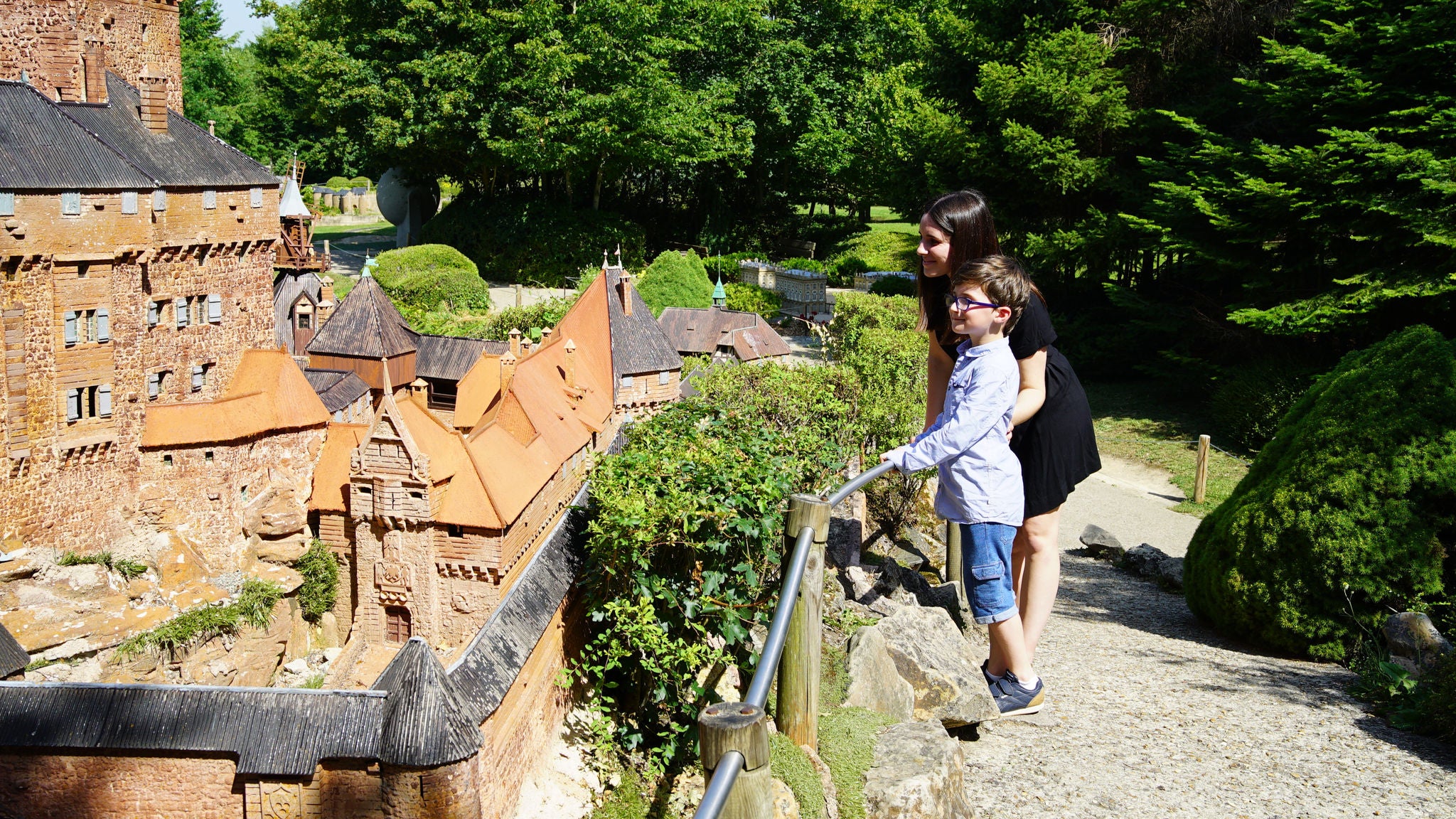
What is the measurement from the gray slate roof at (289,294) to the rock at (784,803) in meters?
29.1

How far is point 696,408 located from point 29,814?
22.1 ft

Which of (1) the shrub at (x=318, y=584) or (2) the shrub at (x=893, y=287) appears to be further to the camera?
(2) the shrub at (x=893, y=287)

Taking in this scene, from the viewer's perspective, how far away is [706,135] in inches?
1828

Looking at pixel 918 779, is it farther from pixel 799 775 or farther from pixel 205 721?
pixel 205 721

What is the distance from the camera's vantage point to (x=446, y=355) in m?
29.2

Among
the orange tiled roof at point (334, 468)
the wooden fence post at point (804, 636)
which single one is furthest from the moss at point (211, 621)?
the wooden fence post at point (804, 636)

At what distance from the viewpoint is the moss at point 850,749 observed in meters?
6.50

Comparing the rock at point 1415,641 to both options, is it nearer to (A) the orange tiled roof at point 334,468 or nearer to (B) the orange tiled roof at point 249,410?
(A) the orange tiled roof at point 334,468

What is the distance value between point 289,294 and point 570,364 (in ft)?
47.7

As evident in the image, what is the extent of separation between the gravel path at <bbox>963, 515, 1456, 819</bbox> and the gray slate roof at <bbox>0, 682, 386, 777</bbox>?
465cm

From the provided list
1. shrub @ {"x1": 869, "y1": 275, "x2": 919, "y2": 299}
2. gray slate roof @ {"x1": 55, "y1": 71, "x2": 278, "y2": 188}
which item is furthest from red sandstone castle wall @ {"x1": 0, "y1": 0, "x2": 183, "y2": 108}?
shrub @ {"x1": 869, "y1": 275, "x2": 919, "y2": 299}

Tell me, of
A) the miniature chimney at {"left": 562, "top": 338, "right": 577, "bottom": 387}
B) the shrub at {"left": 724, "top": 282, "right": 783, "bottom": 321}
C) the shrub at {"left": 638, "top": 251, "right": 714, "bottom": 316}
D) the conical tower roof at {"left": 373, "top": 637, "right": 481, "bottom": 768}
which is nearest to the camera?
the conical tower roof at {"left": 373, "top": 637, "right": 481, "bottom": 768}

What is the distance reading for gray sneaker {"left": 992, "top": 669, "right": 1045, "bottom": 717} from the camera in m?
6.21

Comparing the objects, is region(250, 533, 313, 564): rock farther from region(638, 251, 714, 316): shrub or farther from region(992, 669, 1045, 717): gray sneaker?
region(992, 669, 1045, 717): gray sneaker
